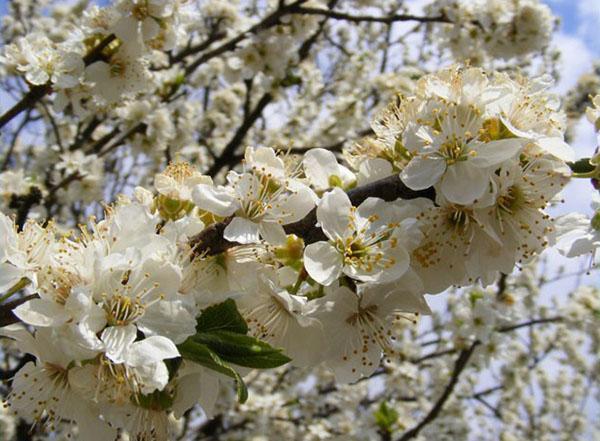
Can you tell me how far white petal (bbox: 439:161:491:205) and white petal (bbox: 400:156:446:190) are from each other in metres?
0.02

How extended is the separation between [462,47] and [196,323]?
4.49 m

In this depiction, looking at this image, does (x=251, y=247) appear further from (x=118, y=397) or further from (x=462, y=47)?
(x=462, y=47)

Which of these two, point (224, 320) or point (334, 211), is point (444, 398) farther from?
point (224, 320)

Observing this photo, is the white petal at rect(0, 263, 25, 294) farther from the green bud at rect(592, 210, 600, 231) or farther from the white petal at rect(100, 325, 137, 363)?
the green bud at rect(592, 210, 600, 231)

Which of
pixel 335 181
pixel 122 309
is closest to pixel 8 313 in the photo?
pixel 122 309

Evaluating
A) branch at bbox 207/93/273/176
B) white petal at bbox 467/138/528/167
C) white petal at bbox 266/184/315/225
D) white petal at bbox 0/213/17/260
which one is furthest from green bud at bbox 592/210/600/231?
branch at bbox 207/93/273/176

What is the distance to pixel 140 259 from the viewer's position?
1135 mm

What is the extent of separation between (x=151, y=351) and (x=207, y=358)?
114 millimetres

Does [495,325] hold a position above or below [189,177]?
below

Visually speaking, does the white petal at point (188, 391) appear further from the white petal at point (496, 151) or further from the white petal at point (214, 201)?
the white petal at point (496, 151)

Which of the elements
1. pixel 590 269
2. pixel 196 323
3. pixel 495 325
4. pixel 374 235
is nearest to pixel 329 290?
pixel 374 235

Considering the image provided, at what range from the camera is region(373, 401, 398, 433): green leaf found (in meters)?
4.29

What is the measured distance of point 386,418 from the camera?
4.29m

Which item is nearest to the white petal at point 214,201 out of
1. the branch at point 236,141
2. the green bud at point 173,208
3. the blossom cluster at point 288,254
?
the blossom cluster at point 288,254
